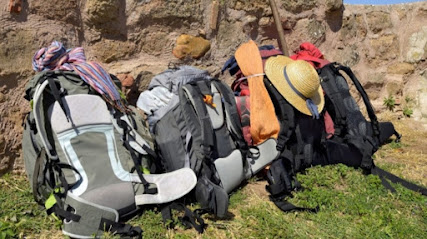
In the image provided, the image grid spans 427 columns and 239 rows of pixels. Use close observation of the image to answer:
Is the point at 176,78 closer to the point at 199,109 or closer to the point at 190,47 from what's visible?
the point at 199,109

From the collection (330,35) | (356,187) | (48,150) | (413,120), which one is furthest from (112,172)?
(413,120)

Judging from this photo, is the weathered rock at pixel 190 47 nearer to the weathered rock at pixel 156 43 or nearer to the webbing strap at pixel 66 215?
the weathered rock at pixel 156 43

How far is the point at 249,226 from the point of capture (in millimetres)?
1946

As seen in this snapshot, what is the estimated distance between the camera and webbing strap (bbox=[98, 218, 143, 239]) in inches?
69.6

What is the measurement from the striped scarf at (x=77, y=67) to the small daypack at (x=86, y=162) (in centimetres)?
3

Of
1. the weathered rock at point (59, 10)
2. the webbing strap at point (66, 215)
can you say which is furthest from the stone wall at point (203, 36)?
the webbing strap at point (66, 215)

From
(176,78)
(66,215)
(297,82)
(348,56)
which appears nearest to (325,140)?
(297,82)

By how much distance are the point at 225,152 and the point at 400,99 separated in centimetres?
248

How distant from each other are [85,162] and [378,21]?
3122mm

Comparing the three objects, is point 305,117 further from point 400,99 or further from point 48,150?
point 400,99

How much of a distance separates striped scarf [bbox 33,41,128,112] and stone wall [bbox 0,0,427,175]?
0.18m

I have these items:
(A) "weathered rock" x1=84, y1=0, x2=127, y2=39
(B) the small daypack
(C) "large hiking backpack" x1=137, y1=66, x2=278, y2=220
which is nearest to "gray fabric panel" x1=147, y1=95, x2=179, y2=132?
(C) "large hiking backpack" x1=137, y1=66, x2=278, y2=220

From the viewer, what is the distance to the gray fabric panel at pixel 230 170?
2.19 meters

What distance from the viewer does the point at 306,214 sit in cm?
208
